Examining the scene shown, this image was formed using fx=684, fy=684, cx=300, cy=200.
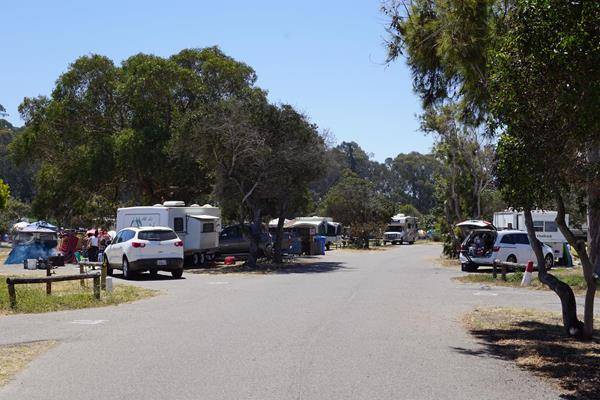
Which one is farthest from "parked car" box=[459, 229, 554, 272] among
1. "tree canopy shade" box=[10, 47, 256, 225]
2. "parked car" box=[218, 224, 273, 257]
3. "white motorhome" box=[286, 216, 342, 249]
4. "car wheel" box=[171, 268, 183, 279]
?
"white motorhome" box=[286, 216, 342, 249]

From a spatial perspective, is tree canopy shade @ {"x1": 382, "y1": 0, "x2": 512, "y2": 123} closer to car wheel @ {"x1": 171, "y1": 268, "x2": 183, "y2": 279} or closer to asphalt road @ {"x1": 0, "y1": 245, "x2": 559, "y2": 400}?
asphalt road @ {"x1": 0, "y1": 245, "x2": 559, "y2": 400}

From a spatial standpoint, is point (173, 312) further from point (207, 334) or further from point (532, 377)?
point (532, 377)

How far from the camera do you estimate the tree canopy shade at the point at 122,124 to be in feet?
121

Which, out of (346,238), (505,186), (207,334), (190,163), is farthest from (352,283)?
(346,238)

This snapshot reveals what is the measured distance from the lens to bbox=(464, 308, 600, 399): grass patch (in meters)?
7.92

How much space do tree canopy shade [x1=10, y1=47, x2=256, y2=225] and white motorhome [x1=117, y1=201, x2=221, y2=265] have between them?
205 inches

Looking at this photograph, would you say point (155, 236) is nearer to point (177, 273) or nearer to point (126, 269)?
point (126, 269)

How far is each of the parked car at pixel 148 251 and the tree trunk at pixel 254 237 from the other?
6844 millimetres

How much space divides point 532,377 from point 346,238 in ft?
180

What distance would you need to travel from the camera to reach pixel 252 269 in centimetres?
2936

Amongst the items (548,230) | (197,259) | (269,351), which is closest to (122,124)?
(197,259)

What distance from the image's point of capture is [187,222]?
3058 centimetres

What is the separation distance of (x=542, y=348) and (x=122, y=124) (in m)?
34.3

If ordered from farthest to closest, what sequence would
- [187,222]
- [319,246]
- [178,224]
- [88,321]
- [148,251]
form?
[319,246], [187,222], [178,224], [148,251], [88,321]
